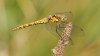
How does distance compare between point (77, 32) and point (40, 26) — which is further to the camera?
point (40, 26)

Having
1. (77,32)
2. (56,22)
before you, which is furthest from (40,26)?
(77,32)

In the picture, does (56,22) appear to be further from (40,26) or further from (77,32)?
(77,32)

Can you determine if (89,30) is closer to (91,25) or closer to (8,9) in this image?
(91,25)

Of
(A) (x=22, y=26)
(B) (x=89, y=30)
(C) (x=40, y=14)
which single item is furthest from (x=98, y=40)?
(A) (x=22, y=26)

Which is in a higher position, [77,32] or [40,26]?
[40,26]

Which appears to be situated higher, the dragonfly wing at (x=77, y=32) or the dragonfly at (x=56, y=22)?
the dragonfly at (x=56, y=22)

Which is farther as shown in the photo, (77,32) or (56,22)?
(56,22)

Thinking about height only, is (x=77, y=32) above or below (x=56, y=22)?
below

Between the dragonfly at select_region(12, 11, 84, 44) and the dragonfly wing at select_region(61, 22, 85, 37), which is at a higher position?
the dragonfly at select_region(12, 11, 84, 44)
